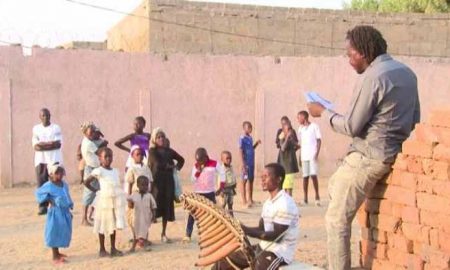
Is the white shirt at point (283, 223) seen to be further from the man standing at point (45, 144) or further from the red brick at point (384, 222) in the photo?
the man standing at point (45, 144)

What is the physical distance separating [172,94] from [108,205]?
6.95 m

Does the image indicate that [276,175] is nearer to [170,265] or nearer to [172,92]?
[170,265]

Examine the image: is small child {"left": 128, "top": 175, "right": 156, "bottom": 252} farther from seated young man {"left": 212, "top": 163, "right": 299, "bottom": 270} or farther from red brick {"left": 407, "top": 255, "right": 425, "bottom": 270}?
red brick {"left": 407, "top": 255, "right": 425, "bottom": 270}

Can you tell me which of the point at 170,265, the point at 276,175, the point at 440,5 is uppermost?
the point at 440,5

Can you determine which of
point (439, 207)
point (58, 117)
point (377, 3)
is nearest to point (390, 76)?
point (439, 207)

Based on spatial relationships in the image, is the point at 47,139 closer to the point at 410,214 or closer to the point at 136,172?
the point at 136,172

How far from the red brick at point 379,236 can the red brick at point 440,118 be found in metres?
0.85

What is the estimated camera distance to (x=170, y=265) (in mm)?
7340

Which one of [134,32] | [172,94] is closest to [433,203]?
[172,94]

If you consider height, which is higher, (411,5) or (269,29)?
(411,5)

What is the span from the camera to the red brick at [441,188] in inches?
170

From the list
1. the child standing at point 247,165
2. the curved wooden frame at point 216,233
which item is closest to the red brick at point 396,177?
the curved wooden frame at point 216,233

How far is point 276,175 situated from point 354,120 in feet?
3.47

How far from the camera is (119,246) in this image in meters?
8.33
